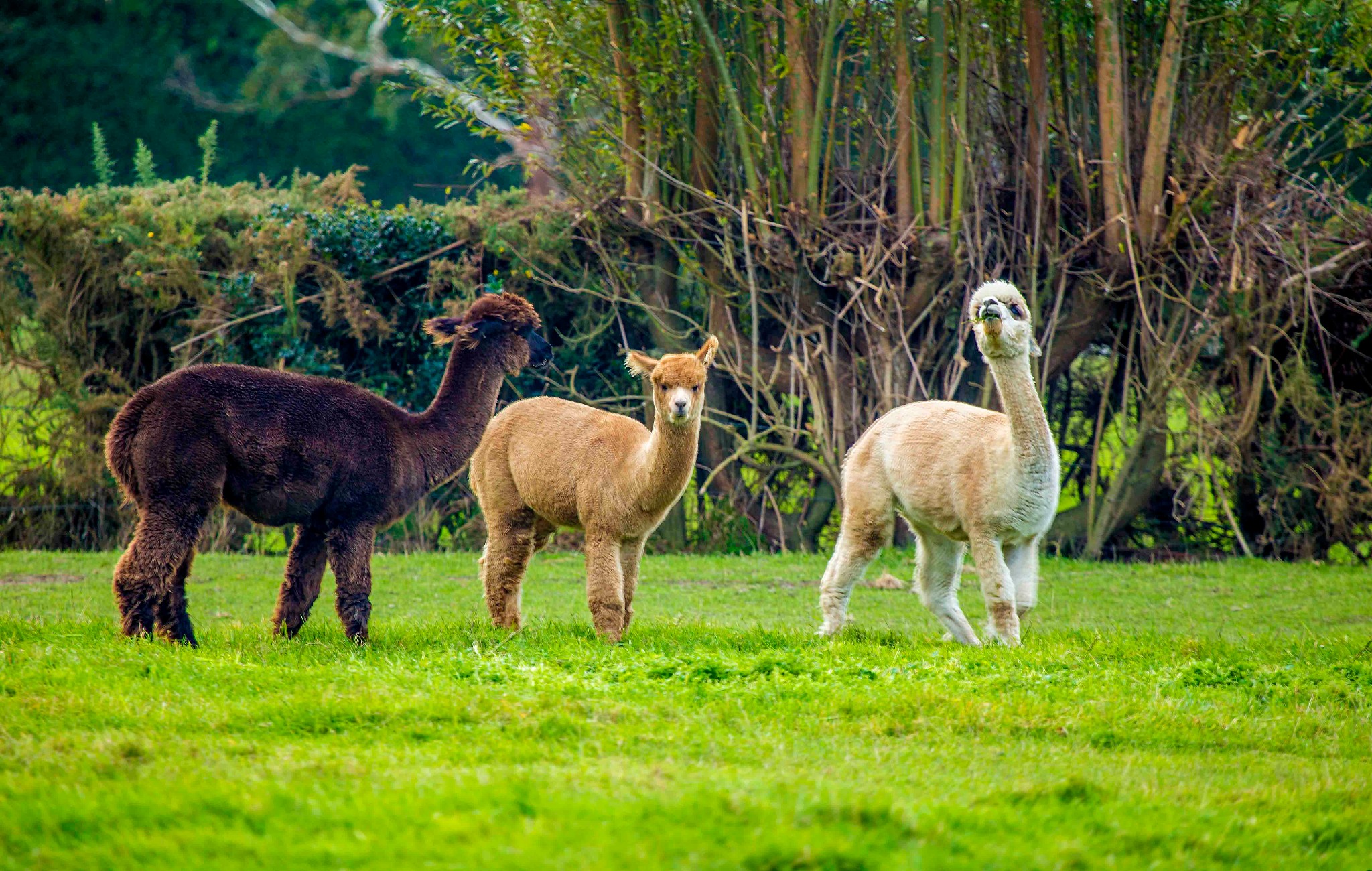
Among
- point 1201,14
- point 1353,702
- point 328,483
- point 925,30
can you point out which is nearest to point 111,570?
point 328,483

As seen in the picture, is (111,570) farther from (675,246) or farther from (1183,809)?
(1183,809)

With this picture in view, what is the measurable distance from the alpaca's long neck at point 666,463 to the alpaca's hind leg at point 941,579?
1.66m

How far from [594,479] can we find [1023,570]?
251cm

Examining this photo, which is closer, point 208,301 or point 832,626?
point 832,626

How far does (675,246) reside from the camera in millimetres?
12695

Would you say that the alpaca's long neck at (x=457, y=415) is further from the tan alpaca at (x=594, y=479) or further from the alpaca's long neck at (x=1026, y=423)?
the alpaca's long neck at (x=1026, y=423)

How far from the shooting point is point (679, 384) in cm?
691

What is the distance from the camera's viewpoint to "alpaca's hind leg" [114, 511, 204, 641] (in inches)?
270

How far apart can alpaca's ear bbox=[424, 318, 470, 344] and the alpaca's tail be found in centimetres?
172

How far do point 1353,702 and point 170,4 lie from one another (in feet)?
110

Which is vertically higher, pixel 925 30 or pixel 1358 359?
pixel 925 30

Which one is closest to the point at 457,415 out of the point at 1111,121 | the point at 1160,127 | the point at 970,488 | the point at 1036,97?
the point at 970,488

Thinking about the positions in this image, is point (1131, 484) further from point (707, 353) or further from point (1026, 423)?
point (707, 353)

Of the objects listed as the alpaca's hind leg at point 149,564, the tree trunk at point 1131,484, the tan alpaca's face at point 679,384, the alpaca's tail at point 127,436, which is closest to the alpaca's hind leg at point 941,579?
the tan alpaca's face at point 679,384
